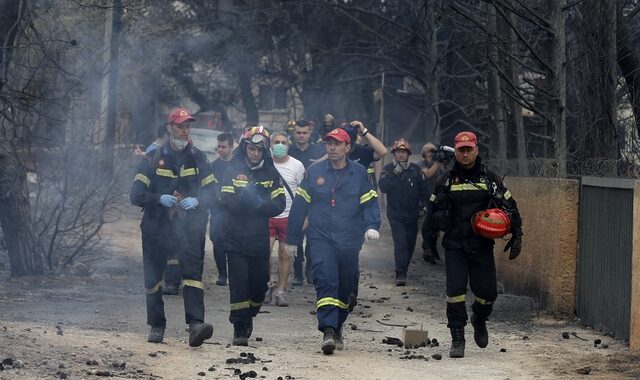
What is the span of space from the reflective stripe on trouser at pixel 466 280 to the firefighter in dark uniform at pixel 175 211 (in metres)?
2.01

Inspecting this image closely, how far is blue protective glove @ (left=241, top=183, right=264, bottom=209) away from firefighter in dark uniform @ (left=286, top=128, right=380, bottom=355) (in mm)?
376

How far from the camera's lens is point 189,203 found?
9820 millimetres

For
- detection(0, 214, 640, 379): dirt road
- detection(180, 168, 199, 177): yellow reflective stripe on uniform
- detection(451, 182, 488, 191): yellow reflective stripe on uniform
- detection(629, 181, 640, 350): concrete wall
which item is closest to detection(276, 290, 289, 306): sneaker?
detection(0, 214, 640, 379): dirt road

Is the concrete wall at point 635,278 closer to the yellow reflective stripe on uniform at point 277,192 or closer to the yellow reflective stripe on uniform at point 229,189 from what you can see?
the yellow reflective stripe on uniform at point 277,192

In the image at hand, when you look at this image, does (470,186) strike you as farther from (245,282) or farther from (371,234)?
(245,282)

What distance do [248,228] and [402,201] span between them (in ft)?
19.5

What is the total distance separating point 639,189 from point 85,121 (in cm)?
846

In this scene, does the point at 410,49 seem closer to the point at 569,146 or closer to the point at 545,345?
the point at 569,146

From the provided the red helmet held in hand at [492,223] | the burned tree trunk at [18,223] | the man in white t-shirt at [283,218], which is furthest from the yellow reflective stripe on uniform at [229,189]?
the burned tree trunk at [18,223]

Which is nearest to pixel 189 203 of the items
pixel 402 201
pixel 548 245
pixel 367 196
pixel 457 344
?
pixel 367 196

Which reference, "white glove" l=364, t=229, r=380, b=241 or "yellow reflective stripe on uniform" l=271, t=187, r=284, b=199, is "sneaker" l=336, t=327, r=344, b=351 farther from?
"yellow reflective stripe on uniform" l=271, t=187, r=284, b=199

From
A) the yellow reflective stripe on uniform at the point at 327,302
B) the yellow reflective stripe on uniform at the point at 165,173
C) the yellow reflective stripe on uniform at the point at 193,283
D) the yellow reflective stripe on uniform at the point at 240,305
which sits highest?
the yellow reflective stripe on uniform at the point at 165,173

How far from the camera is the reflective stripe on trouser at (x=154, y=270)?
10055 millimetres

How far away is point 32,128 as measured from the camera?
14.6 meters
